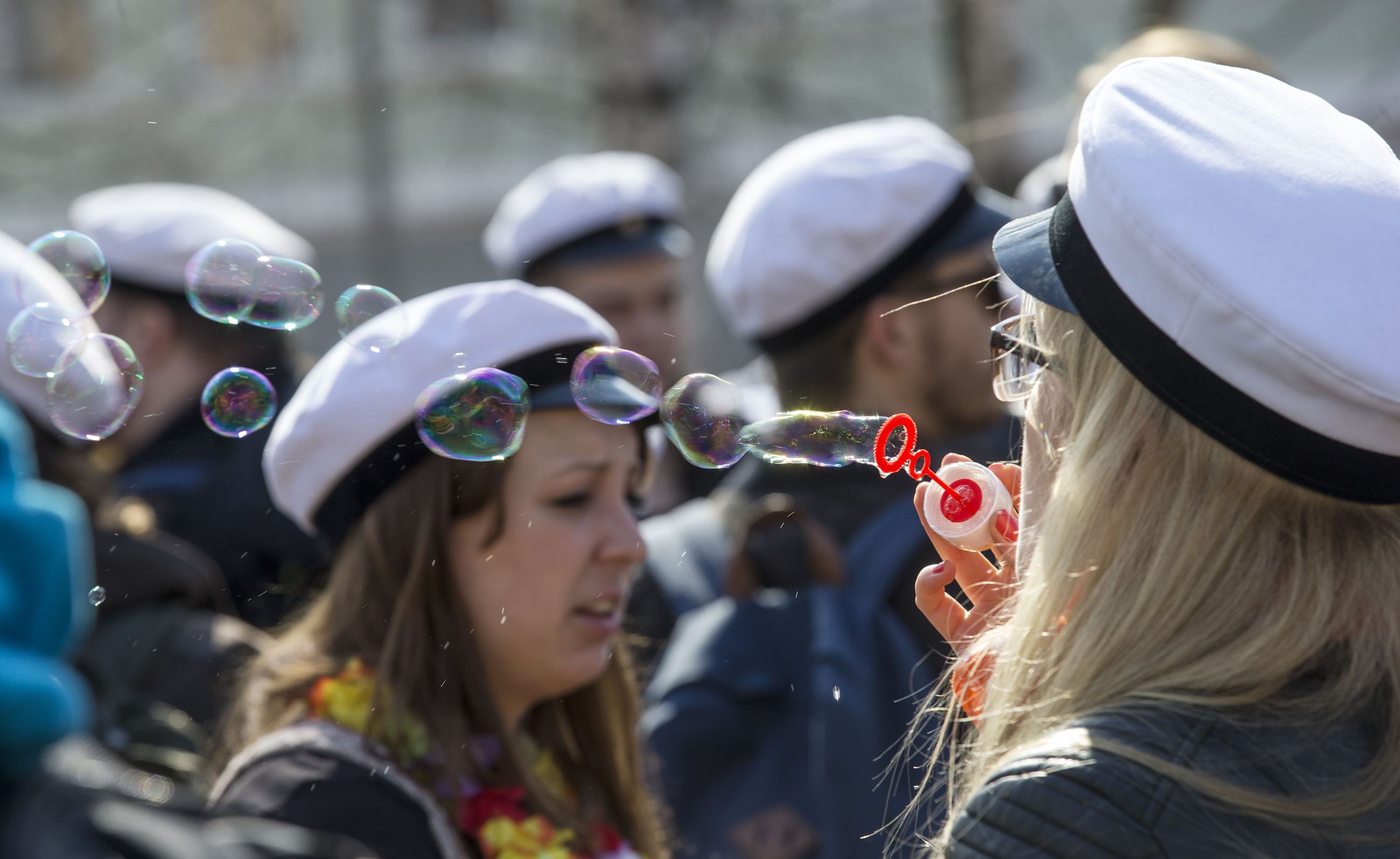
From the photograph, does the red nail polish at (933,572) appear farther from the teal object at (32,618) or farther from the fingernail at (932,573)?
the teal object at (32,618)

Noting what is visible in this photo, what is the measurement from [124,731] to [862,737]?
1281 millimetres

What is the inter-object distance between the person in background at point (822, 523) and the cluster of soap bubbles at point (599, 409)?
0.58 meters

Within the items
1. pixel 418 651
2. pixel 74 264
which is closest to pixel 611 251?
pixel 74 264

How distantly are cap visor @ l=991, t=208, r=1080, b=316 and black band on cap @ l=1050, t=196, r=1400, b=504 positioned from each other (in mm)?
55

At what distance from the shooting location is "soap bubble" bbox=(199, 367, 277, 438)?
2449 mm

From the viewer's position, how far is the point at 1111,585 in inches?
55.8

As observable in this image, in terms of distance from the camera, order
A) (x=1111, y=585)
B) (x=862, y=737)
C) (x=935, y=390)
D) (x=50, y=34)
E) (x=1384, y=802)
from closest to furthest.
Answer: (x=1384, y=802)
(x=1111, y=585)
(x=862, y=737)
(x=935, y=390)
(x=50, y=34)

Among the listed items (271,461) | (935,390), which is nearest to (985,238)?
(935,390)

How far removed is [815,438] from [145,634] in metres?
1.48

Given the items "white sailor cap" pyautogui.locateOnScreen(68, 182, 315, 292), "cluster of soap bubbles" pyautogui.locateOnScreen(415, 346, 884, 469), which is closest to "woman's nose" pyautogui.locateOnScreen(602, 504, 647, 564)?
"cluster of soap bubbles" pyautogui.locateOnScreen(415, 346, 884, 469)

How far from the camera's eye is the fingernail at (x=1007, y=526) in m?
1.65

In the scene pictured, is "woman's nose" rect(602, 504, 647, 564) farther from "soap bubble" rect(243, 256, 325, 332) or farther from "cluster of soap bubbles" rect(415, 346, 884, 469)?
"soap bubble" rect(243, 256, 325, 332)

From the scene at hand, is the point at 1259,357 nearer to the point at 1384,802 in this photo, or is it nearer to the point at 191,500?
the point at 1384,802

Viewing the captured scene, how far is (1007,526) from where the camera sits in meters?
1.65
